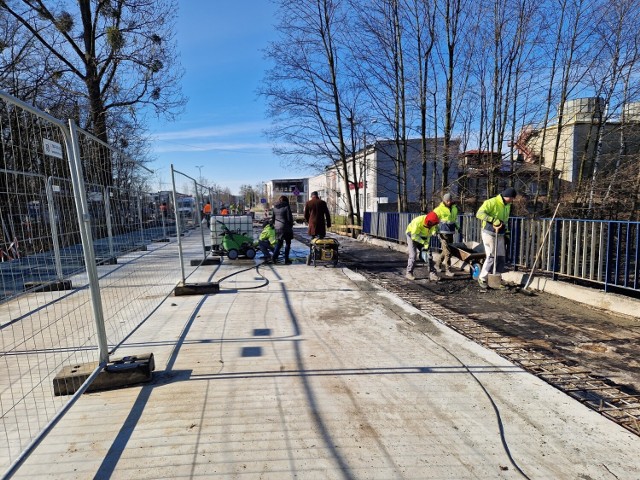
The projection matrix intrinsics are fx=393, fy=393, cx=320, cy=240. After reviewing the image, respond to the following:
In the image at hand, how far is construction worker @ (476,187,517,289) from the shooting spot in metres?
7.32

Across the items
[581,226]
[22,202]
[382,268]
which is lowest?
[382,268]

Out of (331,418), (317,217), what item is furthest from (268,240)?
(331,418)

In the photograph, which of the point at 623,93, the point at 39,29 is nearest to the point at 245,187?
the point at 39,29

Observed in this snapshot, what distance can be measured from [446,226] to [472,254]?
0.91 m

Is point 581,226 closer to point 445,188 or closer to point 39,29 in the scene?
point 445,188

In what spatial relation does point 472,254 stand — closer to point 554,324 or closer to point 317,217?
point 554,324

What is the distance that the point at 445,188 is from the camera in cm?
1468

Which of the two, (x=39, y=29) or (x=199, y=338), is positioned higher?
(x=39, y=29)

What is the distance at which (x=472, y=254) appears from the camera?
323 inches

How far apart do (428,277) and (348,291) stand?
2272mm

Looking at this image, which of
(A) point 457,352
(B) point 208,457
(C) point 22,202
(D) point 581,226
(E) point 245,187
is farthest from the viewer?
(E) point 245,187

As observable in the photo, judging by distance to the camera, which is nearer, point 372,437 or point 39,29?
point 372,437

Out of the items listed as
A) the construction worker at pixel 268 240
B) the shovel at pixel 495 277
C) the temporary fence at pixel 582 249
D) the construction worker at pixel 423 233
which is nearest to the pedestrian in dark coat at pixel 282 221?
the construction worker at pixel 268 240

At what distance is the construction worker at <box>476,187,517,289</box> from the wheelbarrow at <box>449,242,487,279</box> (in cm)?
59
